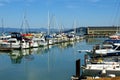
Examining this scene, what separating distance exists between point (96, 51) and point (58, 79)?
46.8 feet

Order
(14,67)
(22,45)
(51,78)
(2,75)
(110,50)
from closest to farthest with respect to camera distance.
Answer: (51,78)
(2,75)
(14,67)
(110,50)
(22,45)

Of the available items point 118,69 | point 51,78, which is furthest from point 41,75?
point 118,69

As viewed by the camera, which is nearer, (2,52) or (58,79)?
(58,79)

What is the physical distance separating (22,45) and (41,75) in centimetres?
3077

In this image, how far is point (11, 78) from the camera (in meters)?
30.5

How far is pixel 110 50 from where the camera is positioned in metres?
41.4

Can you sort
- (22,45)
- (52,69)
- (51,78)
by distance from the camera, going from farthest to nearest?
(22,45) → (52,69) → (51,78)

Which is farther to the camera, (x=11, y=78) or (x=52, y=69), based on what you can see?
(x=52, y=69)

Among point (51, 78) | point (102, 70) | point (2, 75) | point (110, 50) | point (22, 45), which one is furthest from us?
point (22, 45)

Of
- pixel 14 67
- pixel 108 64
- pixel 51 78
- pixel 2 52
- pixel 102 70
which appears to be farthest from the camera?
pixel 2 52

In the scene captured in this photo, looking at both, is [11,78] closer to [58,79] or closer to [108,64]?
[58,79]

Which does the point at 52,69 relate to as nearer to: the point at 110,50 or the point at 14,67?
the point at 14,67

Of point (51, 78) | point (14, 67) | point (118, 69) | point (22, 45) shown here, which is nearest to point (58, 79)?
point (51, 78)

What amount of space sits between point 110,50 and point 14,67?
41.4 feet
